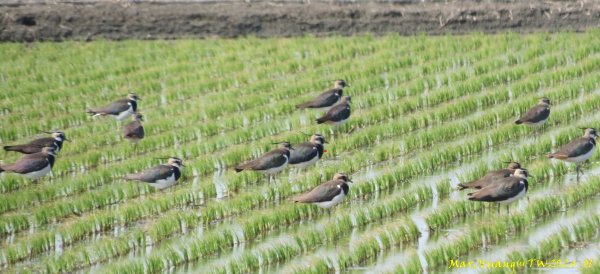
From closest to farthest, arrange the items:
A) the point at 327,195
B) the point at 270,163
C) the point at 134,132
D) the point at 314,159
A: the point at 327,195 → the point at 270,163 → the point at 314,159 → the point at 134,132

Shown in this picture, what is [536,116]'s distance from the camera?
1431 centimetres

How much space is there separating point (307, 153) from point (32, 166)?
10.2 ft

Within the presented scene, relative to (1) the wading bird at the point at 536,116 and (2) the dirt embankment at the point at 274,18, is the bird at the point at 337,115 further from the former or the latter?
(2) the dirt embankment at the point at 274,18

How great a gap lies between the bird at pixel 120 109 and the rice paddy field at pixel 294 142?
1.07 ft

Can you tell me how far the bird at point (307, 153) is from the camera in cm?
1319

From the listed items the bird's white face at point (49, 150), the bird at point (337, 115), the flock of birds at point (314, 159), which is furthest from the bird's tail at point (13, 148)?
the bird at point (337, 115)

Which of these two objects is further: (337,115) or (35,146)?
(337,115)

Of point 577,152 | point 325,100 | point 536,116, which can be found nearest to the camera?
point 577,152

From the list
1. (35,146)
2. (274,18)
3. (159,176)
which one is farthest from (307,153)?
(274,18)

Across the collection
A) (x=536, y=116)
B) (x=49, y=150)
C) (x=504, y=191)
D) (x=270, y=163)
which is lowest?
(x=504, y=191)

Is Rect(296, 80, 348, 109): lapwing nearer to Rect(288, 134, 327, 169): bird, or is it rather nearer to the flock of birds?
the flock of birds

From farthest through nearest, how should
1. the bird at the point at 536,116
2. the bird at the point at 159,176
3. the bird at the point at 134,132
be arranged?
the bird at the point at 134,132 < the bird at the point at 536,116 < the bird at the point at 159,176

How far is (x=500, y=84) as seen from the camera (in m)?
17.6

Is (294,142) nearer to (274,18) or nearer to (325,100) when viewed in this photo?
(325,100)
